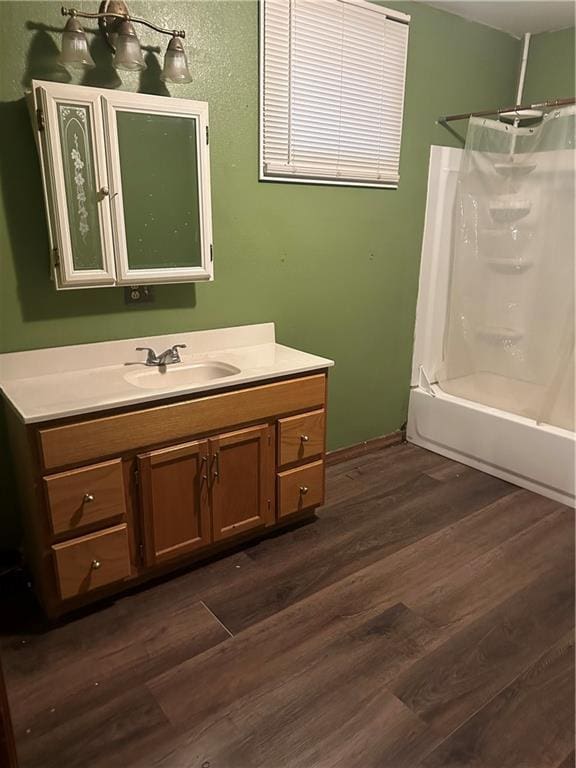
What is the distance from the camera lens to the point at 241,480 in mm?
2078

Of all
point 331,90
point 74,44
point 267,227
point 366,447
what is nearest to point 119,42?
point 74,44

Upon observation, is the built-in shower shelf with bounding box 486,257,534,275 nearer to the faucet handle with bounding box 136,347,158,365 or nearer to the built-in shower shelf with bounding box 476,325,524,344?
the built-in shower shelf with bounding box 476,325,524,344

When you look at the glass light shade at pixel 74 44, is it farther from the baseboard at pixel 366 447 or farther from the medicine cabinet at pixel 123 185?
the baseboard at pixel 366 447

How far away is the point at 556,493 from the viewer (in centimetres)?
261

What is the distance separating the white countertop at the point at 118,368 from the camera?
66.5 inches

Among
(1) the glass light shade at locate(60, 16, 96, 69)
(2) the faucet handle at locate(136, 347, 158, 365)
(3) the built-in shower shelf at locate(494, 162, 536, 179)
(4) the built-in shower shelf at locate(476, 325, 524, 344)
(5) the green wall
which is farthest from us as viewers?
(4) the built-in shower shelf at locate(476, 325, 524, 344)

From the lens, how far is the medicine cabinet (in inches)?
68.0

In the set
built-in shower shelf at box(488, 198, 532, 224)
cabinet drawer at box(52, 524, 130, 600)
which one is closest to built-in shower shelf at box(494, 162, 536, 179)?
built-in shower shelf at box(488, 198, 532, 224)

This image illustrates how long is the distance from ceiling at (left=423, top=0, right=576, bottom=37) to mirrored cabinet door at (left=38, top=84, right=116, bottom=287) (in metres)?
A: 1.90

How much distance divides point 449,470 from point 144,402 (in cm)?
185

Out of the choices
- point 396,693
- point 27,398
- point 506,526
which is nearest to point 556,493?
point 506,526

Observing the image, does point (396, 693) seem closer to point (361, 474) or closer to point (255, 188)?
point (361, 474)

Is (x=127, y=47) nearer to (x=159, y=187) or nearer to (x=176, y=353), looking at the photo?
(x=159, y=187)

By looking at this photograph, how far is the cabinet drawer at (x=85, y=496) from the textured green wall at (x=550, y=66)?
3.17m
